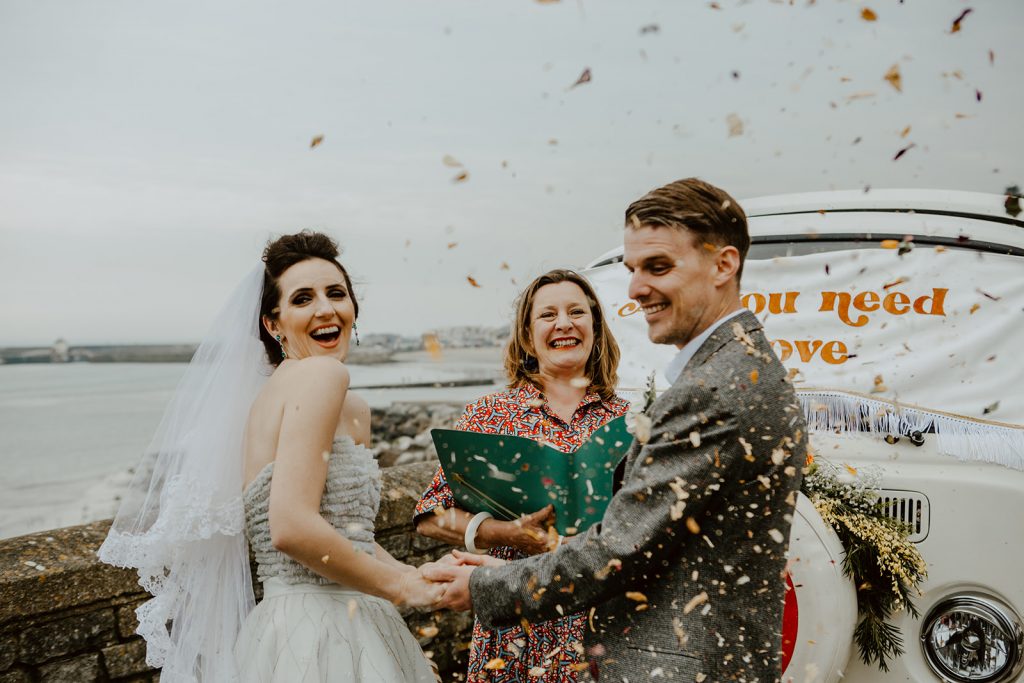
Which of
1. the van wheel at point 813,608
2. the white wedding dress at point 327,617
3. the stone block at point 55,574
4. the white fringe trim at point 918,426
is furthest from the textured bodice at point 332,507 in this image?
the white fringe trim at point 918,426

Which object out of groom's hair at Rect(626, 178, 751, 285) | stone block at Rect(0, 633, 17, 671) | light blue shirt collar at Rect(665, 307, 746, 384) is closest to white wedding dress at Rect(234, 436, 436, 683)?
stone block at Rect(0, 633, 17, 671)

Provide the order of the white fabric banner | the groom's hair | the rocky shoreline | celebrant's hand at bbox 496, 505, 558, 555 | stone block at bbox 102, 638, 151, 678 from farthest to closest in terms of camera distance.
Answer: the rocky shoreline
the white fabric banner
stone block at bbox 102, 638, 151, 678
celebrant's hand at bbox 496, 505, 558, 555
the groom's hair

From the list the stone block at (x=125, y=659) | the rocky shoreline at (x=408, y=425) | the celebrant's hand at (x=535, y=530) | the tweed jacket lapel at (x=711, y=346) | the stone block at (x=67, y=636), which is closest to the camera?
the tweed jacket lapel at (x=711, y=346)

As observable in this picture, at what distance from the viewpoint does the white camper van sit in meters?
2.89

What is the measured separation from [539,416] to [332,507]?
1042 mm

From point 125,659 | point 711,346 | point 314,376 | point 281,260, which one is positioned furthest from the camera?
point 125,659

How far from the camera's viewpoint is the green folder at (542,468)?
8.40 feet

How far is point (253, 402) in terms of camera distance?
2709 millimetres

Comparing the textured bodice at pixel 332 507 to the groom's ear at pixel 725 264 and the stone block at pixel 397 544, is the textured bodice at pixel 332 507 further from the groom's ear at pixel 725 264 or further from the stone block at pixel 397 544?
the stone block at pixel 397 544

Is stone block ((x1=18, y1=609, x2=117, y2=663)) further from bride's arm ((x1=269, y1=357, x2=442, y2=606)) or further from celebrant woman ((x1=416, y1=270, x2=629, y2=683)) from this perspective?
celebrant woman ((x1=416, y1=270, x2=629, y2=683))

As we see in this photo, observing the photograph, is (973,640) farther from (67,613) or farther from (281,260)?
(67,613)

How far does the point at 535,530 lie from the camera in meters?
2.73

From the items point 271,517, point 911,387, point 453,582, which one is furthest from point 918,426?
A: point 271,517

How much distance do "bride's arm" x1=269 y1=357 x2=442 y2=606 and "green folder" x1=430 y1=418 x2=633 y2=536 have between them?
40 centimetres
